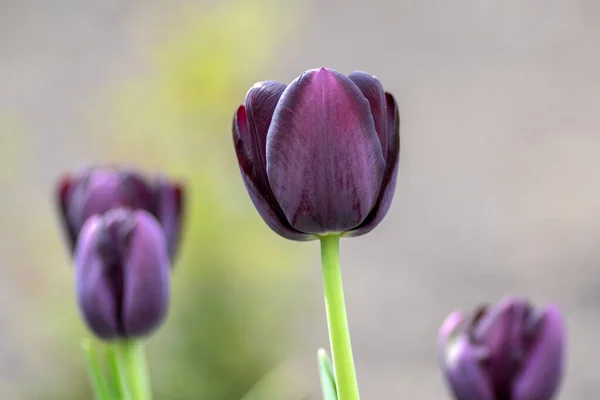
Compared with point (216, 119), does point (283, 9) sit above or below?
above

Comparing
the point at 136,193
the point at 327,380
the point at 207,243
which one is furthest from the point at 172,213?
the point at 207,243

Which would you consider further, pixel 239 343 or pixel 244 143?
pixel 239 343

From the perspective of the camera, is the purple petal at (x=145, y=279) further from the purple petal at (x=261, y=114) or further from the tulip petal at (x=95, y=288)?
the purple petal at (x=261, y=114)

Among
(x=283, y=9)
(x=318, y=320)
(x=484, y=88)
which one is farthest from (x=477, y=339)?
(x=484, y=88)

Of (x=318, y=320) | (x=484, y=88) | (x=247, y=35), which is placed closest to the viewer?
(x=247, y=35)

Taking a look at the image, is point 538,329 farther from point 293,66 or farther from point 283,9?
point 293,66

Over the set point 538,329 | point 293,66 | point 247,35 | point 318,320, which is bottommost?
point 318,320
